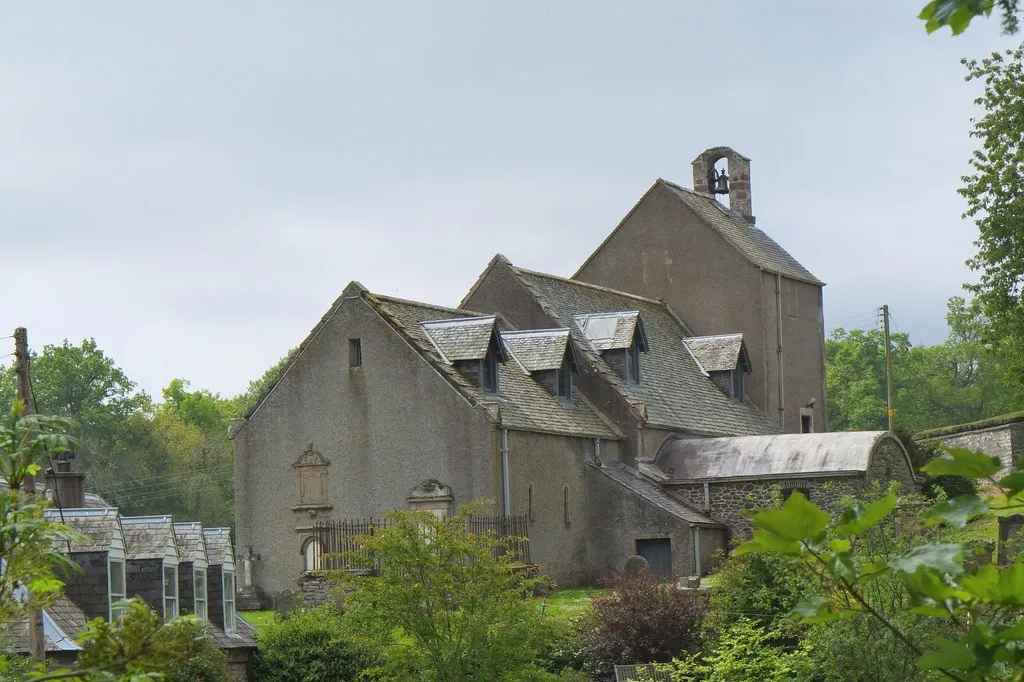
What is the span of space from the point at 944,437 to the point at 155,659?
5729 centimetres

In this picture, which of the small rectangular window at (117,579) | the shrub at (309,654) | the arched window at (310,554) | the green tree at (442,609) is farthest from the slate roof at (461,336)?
the small rectangular window at (117,579)

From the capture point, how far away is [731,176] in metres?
55.9

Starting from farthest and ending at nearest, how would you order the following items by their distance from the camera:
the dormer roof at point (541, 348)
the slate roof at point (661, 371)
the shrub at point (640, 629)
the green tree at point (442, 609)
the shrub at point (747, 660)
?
1. the slate roof at point (661, 371)
2. the dormer roof at point (541, 348)
3. the shrub at point (640, 629)
4. the green tree at point (442, 609)
5. the shrub at point (747, 660)

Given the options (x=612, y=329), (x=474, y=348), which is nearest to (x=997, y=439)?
(x=612, y=329)

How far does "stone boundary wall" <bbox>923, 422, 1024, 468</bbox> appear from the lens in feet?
187

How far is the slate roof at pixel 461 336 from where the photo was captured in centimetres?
3759

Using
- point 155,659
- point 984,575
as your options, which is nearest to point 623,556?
point 155,659

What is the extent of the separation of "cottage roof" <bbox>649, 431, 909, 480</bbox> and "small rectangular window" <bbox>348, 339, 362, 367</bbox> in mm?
8702

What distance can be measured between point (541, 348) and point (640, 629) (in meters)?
14.4

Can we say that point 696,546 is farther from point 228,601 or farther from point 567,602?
point 228,601

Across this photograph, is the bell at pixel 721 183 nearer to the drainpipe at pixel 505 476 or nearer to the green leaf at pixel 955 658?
the drainpipe at pixel 505 476

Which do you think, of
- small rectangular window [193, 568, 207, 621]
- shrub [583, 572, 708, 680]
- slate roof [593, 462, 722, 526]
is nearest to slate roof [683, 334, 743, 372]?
slate roof [593, 462, 722, 526]

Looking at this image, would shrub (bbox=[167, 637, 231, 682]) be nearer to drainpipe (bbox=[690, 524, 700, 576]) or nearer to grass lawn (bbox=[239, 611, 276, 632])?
grass lawn (bbox=[239, 611, 276, 632])

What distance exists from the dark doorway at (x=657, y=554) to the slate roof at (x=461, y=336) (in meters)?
6.61
